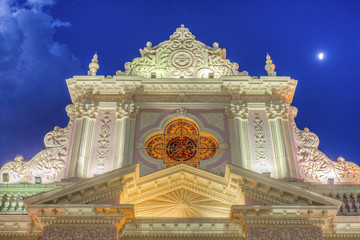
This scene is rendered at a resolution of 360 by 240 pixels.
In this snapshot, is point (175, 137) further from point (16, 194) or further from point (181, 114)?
point (16, 194)

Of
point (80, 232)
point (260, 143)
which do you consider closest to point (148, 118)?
point (260, 143)

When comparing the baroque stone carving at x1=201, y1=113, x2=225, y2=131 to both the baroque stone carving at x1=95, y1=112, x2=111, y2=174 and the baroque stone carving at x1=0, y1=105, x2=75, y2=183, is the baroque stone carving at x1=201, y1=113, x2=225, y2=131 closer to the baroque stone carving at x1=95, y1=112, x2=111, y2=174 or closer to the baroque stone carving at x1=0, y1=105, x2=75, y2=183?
the baroque stone carving at x1=95, y1=112, x2=111, y2=174

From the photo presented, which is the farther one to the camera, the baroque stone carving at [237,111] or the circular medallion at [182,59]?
the circular medallion at [182,59]

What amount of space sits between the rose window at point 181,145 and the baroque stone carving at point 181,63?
2.57 meters

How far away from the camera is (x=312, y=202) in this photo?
12.8 metres

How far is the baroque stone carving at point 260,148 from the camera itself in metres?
16.7

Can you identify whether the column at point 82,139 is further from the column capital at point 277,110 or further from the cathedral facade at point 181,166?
the column capital at point 277,110

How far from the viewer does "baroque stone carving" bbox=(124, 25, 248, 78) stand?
19.6 m

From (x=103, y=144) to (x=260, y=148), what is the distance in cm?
612

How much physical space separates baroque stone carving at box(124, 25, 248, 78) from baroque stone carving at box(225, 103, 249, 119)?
5.94ft

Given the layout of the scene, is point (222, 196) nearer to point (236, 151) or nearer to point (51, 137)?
point (236, 151)

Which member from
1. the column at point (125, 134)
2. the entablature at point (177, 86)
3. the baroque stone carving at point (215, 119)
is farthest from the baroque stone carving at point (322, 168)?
the column at point (125, 134)

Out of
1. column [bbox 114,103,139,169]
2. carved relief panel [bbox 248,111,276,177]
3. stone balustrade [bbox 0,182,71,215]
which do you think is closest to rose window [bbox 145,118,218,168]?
column [bbox 114,103,139,169]

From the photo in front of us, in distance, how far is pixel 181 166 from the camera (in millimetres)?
14289
